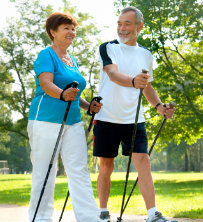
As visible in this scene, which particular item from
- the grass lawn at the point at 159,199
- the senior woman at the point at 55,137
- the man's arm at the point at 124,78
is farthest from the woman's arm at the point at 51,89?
the grass lawn at the point at 159,199

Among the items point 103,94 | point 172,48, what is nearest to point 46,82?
point 103,94

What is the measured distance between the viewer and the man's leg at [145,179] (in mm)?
3475

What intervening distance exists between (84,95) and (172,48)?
10638mm

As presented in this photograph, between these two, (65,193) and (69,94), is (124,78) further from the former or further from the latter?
(65,193)

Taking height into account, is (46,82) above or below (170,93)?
below

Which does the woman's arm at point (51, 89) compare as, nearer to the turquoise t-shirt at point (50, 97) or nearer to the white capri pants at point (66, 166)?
the turquoise t-shirt at point (50, 97)

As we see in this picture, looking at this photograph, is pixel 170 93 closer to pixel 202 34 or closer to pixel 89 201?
pixel 202 34

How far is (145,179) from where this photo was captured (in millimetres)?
3545

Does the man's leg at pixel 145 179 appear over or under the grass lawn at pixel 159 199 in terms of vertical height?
over

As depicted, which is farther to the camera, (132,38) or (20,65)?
(20,65)

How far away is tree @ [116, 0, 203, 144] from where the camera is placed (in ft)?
44.1

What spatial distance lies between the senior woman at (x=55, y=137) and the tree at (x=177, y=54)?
34.0 ft

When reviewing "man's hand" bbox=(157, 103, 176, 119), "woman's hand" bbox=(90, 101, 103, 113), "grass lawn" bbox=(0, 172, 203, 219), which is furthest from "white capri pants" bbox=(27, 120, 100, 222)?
"grass lawn" bbox=(0, 172, 203, 219)

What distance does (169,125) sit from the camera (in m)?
16.6
